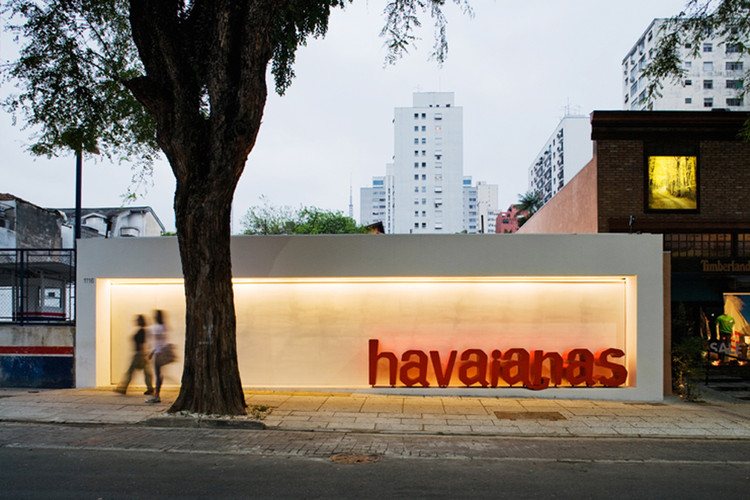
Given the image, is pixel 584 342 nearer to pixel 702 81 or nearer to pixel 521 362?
pixel 521 362

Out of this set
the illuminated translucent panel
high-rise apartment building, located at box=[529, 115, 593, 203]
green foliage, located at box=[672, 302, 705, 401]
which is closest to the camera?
green foliage, located at box=[672, 302, 705, 401]

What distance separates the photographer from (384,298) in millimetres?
13266

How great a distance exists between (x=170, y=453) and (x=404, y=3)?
10.8 metres

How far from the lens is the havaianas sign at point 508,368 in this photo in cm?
1276

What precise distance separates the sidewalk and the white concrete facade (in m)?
0.81

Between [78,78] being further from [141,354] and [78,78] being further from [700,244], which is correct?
[700,244]

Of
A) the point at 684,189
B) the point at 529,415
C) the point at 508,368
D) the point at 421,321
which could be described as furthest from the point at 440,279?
the point at 684,189

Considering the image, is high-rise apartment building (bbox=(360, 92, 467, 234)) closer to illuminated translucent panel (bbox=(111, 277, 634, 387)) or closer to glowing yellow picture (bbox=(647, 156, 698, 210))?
glowing yellow picture (bbox=(647, 156, 698, 210))

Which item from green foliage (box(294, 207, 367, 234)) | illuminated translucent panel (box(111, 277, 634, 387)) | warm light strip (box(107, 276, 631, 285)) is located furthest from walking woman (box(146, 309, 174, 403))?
green foliage (box(294, 207, 367, 234))

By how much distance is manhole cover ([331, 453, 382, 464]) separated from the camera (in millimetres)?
7871

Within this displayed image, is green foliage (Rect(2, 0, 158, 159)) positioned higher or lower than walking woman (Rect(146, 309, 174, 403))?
higher

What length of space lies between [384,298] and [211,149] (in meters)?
5.36

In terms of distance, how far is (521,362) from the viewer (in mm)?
12789

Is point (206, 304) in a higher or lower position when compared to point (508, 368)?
higher
